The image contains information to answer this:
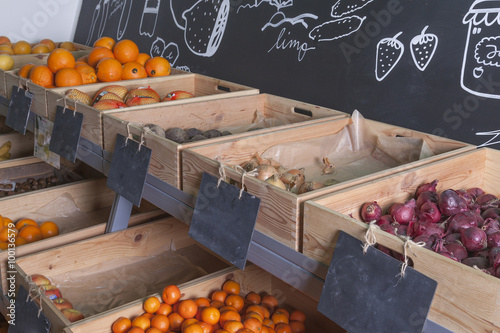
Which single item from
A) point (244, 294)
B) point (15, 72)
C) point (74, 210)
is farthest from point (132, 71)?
point (244, 294)

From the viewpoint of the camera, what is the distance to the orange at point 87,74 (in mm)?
2369

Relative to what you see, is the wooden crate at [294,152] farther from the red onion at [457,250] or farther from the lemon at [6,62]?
the lemon at [6,62]

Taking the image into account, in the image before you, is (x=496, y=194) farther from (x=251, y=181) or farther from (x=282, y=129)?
(x=251, y=181)

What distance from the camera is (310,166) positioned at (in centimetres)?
173

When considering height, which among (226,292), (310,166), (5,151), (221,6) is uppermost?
(221,6)

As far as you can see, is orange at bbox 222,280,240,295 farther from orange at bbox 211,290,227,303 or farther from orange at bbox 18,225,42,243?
orange at bbox 18,225,42,243

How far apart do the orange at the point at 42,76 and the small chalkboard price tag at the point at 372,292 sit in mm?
1806

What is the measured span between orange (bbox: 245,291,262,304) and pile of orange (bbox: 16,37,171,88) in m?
1.25

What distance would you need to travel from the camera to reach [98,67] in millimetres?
2412

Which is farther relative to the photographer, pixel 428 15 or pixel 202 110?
pixel 202 110

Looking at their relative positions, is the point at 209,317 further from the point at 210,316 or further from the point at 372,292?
the point at 372,292

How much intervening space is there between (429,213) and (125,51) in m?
1.80

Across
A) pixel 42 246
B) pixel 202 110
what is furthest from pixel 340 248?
pixel 42 246

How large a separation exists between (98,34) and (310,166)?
301 cm
